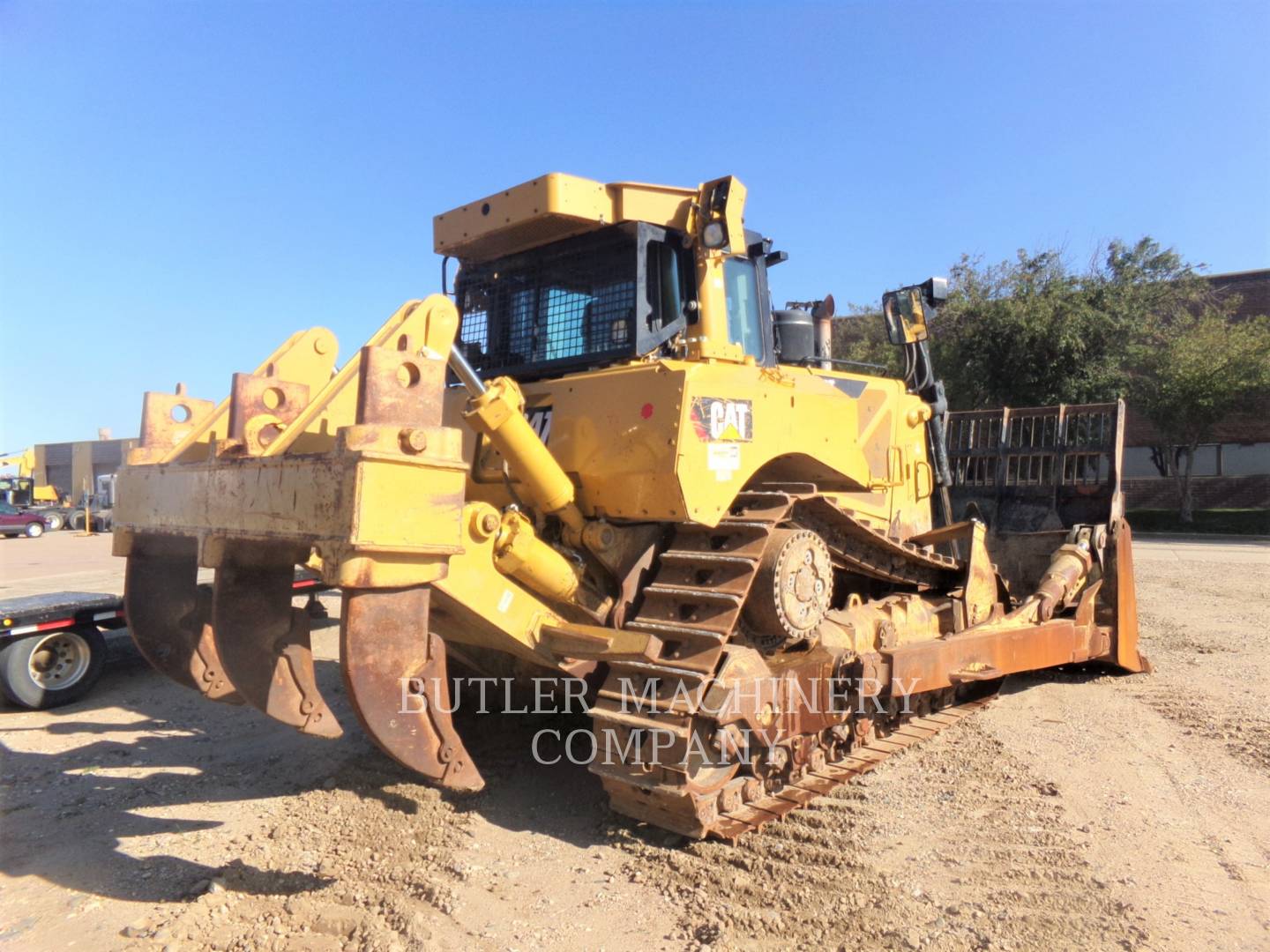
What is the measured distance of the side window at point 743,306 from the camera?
4988 mm

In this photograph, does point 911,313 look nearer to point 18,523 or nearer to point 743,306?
point 743,306

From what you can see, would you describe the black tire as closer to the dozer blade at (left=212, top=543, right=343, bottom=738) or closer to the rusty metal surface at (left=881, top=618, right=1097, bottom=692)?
the dozer blade at (left=212, top=543, right=343, bottom=738)

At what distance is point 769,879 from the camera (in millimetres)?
3797

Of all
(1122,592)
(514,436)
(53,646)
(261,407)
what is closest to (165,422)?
(261,407)

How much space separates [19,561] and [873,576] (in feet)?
69.2

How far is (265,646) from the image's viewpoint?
3.74m

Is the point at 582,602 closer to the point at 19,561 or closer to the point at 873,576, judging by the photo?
the point at 873,576

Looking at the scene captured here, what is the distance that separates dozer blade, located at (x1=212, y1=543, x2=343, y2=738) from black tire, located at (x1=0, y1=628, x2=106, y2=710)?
4.31m

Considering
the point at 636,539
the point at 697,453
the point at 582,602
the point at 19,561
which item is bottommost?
the point at 19,561

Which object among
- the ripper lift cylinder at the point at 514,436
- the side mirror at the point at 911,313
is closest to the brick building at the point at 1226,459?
the side mirror at the point at 911,313

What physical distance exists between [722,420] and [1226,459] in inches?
1186

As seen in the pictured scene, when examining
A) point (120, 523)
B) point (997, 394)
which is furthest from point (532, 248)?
point (997, 394)

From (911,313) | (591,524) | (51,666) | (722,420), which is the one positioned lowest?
(51,666)

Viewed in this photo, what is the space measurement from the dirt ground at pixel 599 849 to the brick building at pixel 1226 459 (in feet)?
82.7
